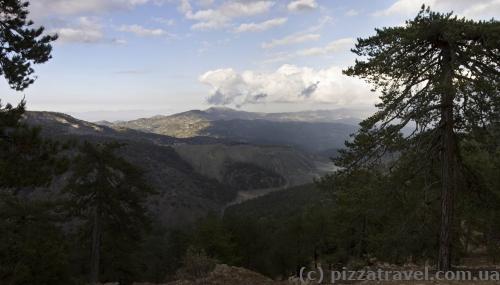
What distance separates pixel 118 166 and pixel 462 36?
22576 millimetres

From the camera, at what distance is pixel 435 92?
11.4 m

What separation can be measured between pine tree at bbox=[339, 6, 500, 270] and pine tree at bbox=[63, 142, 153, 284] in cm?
1885

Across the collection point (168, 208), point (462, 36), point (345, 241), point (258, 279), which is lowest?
point (168, 208)

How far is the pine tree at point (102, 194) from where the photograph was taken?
2669cm

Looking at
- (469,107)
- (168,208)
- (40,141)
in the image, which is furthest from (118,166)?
(168,208)

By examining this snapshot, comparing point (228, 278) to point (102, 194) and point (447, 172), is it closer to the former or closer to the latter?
point (447, 172)

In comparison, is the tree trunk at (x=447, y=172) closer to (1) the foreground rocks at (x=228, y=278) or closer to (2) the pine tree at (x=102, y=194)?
(1) the foreground rocks at (x=228, y=278)

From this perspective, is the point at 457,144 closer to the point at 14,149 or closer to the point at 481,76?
the point at 481,76

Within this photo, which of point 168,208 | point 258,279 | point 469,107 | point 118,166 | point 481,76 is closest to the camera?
point 481,76

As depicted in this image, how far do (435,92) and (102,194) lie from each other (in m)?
22.4

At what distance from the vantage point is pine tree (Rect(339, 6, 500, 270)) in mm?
11336

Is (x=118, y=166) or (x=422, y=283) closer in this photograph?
(x=422, y=283)

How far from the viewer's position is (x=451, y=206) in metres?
12.6

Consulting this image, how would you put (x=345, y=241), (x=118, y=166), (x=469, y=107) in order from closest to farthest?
(x=469, y=107)
(x=118, y=166)
(x=345, y=241)
